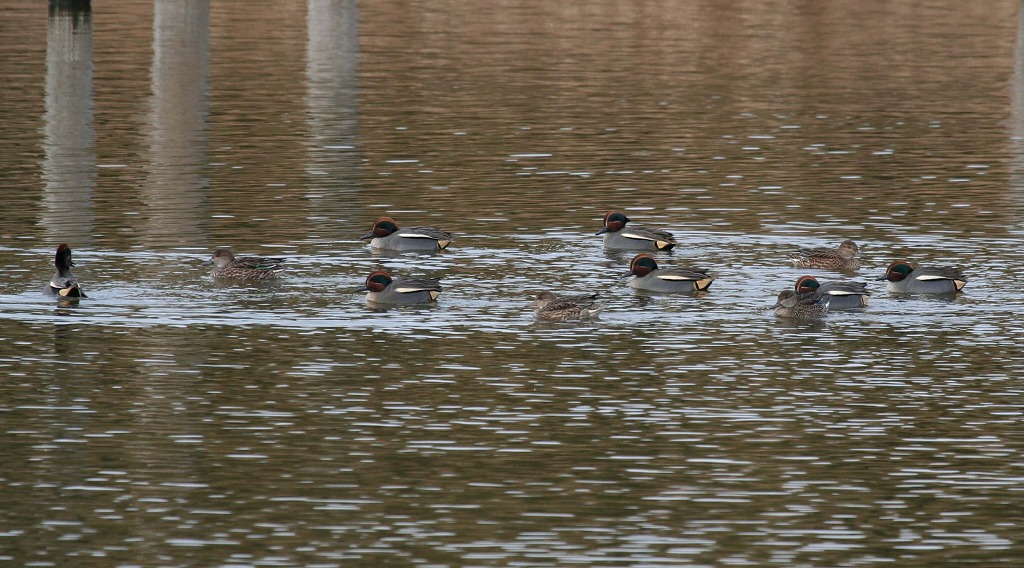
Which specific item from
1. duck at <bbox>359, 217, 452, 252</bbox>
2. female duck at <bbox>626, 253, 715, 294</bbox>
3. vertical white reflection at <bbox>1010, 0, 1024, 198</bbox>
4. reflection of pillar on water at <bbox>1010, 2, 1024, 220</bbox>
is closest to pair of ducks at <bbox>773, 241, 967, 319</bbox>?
female duck at <bbox>626, 253, 715, 294</bbox>

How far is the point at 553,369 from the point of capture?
2000 centimetres

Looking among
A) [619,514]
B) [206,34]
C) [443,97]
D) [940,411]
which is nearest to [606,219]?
[940,411]

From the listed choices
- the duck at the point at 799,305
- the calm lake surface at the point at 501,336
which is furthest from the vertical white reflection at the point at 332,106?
the duck at the point at 799,305

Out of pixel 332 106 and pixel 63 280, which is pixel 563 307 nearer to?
pixel 63 280

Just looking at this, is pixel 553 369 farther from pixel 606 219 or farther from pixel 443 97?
pixel 443 97

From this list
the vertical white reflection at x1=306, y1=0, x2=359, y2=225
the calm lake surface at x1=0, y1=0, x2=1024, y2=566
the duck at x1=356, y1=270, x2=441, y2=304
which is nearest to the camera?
the calm lake surface at x1=0, y1=0, x2=1024, y2=566

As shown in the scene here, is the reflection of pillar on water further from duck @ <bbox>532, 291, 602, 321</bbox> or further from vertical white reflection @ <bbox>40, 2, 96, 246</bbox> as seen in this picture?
vertical white reflection @ <bbox>40, 2, 96, 246</bbox>

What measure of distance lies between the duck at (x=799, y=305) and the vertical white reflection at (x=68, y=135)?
32.4 feet

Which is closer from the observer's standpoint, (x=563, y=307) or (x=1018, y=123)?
(x=563, y=307)

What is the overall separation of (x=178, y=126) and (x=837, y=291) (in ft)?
67.2

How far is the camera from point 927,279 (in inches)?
933

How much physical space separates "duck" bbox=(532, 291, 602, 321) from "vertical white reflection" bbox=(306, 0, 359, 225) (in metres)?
7.69

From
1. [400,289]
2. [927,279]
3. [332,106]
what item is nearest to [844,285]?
[927,279]

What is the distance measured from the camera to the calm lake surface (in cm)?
1503
